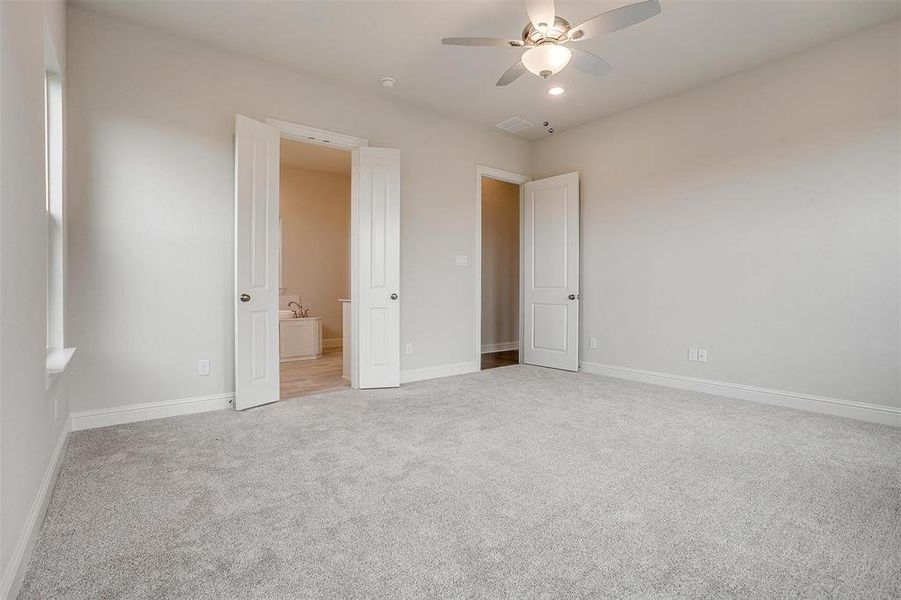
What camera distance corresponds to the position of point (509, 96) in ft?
14.6

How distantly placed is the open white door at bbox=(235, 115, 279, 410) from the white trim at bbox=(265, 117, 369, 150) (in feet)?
0.51

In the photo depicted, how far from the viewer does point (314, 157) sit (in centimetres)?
652

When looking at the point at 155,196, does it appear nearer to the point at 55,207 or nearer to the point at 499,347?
the point at 55,207

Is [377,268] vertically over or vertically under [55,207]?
under

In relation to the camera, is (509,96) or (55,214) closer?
(55,214)

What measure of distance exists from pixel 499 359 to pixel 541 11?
14.8 ft

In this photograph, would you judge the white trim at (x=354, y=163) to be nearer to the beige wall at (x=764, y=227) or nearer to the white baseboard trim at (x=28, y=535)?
the white baseboard trim at (x=28, y=535)

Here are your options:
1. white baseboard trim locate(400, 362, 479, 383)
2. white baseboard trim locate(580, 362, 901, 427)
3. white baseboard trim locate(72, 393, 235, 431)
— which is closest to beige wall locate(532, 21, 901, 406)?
white baseboard trim locate(580, 362, 901, 427)

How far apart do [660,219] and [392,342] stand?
121 inches

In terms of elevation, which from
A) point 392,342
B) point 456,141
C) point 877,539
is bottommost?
point 877,539

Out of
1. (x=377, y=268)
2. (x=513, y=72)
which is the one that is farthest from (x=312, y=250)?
(x=513, y=72)

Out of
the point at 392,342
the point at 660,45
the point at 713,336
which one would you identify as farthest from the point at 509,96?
the point at 713,336

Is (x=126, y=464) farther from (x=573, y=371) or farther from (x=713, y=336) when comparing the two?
(x=713, y=336)

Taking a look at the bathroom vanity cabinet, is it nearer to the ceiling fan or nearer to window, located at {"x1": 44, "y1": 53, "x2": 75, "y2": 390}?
window, located at {"x1": 44, "y1": 53, "x2": 75, "y2": 390}
